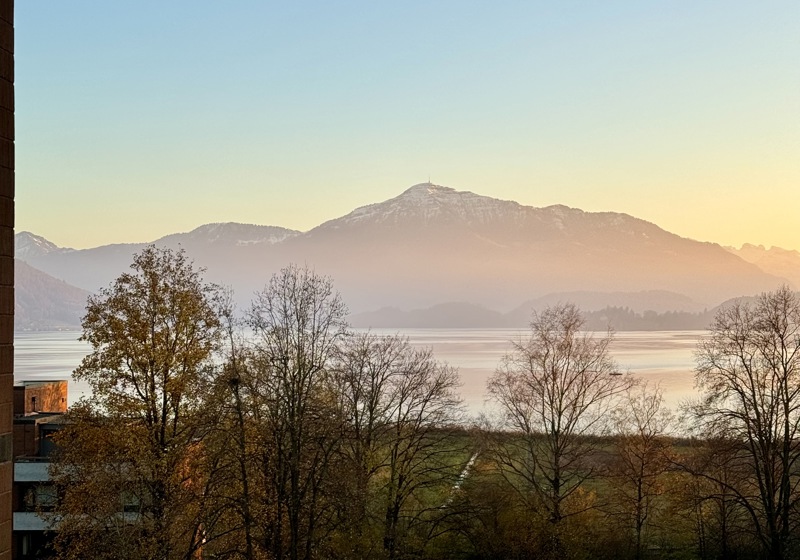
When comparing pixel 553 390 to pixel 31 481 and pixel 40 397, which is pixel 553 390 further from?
pixel 40 397

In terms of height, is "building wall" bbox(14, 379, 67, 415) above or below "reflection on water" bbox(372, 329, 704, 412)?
above

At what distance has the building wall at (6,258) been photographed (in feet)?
29.2

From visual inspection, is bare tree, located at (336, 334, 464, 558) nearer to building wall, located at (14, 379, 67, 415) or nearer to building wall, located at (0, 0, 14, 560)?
building wall, located at (14, 379, 67, 415)

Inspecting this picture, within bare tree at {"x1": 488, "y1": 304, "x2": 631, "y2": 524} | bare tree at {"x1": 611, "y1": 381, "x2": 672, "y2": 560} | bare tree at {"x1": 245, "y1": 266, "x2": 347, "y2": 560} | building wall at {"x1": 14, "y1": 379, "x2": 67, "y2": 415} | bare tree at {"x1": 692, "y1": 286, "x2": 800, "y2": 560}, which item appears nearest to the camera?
bare tree at {"x1": 245, "y1": 266, "x2": 347, "y2": 560}

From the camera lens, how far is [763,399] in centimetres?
3406

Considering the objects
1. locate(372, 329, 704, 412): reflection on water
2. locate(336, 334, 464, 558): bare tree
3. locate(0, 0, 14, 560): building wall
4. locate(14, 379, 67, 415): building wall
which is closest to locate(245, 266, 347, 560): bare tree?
locate(336, 334, 464, 558): bare tree

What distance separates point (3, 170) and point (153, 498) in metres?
21.1

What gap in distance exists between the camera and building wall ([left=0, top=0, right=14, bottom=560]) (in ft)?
29.2

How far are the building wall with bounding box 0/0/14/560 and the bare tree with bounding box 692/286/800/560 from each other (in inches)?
1142

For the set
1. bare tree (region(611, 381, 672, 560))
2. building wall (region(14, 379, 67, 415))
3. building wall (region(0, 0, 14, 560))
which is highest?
building wall (region(0, 0, 14, 560))

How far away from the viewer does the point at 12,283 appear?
9.09 meters

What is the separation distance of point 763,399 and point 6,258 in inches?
1275

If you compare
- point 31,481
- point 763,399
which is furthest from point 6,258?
point 31,481

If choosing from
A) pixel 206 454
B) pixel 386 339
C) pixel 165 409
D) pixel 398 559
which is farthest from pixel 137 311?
pixel 386 339
